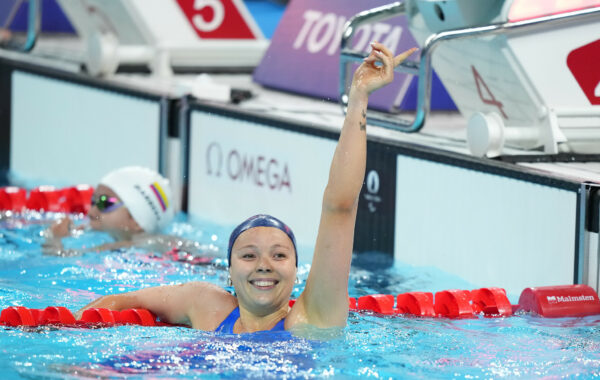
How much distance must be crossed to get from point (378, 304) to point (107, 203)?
190 cm

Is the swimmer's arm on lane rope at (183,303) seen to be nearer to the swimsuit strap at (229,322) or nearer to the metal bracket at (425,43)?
the swimsuit strap at (229,322)

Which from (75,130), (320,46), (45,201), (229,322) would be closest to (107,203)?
(45,201)

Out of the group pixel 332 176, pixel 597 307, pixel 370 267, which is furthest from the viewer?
pixel 370 267

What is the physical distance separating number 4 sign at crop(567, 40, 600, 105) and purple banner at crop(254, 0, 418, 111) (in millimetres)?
1657

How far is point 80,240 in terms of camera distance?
560 centimetres

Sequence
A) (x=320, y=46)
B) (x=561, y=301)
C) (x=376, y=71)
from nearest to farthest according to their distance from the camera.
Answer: (x=376, y=71) < (x=561, y=301) < (x=320, y=46)

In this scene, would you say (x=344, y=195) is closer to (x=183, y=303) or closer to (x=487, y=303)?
(x=183, y=303)

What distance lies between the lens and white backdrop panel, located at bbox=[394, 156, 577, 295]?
4453 millimetres

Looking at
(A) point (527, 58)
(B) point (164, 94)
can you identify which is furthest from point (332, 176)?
(B) point (164, 94)

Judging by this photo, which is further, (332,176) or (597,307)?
(597,307)

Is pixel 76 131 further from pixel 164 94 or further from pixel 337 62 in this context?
pixel 337 62

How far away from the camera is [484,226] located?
480cm

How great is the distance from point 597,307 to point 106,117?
3928 mm

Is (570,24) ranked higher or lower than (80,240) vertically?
higher
